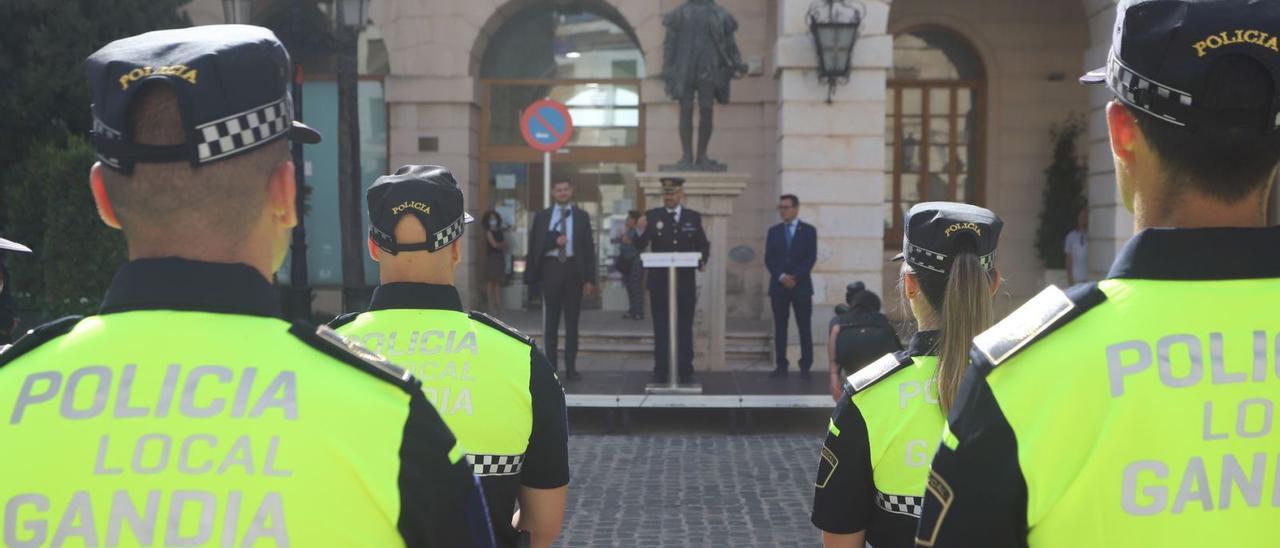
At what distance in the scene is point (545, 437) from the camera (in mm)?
3352

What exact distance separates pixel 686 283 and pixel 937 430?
1028cm

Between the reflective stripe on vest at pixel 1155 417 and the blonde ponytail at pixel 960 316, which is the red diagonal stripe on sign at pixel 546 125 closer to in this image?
the blonde ponytail at pixel 960 316

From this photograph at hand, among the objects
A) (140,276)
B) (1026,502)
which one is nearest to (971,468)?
(1026,502)

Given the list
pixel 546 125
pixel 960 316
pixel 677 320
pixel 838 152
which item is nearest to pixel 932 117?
pixel 838 152

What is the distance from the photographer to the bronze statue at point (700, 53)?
1461cm

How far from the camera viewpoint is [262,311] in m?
1.77

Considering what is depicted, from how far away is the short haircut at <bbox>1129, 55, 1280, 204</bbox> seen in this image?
167 centimetres

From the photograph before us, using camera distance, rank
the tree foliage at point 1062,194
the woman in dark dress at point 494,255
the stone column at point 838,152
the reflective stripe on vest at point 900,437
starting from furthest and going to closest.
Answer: the woman in dark dress at point 494,255, the tree foliage at point 1062,194, the stone column at point 838,152, the reflective stripe on vest at point 900,437

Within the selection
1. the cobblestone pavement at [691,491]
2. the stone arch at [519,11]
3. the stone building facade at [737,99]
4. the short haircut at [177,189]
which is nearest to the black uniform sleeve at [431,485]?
the short haircut at [177,189]

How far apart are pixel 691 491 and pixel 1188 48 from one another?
7.33m

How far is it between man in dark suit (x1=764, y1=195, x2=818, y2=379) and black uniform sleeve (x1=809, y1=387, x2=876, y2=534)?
10954 mm

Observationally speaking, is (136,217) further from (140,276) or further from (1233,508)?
(1233,508)

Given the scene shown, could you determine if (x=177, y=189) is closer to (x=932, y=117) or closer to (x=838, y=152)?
(x=838, y=152)

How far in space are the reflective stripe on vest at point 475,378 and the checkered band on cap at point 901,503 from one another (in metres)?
0.92
